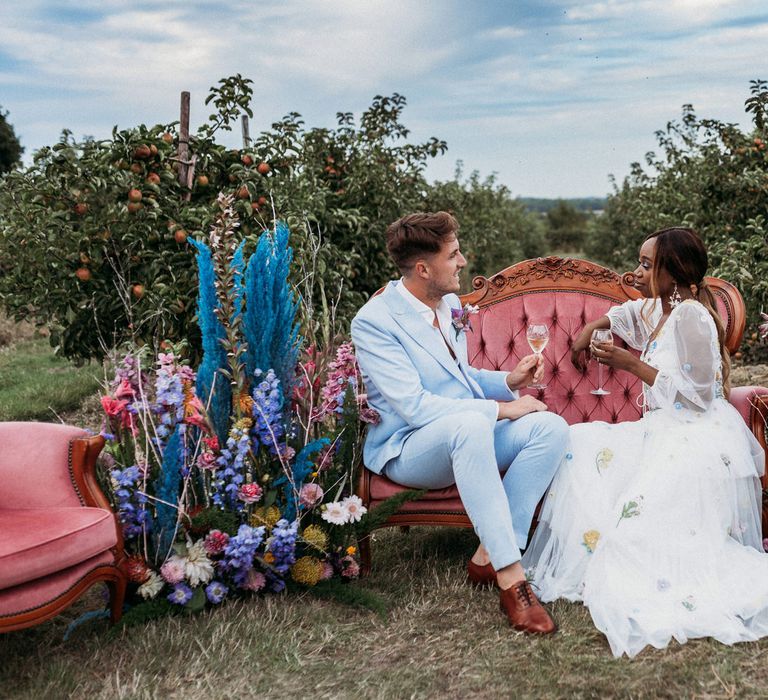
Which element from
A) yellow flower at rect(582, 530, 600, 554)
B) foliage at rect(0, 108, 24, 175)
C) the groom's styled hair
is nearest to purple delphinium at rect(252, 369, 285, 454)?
the groom's styled hair

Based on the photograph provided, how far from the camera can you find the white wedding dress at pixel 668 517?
285 cm

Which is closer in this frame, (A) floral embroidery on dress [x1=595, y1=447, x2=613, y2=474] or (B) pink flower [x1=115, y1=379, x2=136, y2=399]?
(B) pink flower [x1=115, y1=379, x2=136, y2=399]

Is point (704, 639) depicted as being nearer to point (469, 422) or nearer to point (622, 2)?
point (469, 422)

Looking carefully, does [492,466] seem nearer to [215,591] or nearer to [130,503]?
[215,591]

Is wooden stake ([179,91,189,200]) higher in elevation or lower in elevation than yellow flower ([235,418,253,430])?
higher

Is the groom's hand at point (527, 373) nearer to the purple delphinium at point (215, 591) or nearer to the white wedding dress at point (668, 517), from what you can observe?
the white wedding dress at point (668, 517)

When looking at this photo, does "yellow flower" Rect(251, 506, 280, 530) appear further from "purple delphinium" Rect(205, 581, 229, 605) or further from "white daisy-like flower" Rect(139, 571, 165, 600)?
"white daisy-like flower" Rect(139, 571, 165, 600)

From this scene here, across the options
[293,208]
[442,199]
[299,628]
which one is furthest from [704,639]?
[442,199]

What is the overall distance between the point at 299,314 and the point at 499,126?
10.6 ft

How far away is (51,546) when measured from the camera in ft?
8.53

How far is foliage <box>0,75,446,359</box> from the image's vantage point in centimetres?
471

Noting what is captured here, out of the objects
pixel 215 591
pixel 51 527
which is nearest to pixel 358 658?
pixel 215 591

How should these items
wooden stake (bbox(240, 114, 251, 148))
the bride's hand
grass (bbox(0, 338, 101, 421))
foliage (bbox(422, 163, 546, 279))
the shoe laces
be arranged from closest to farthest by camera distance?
the shoe laces → the bride's hand → wooden stake (bbox(240, 114, 251, 148)) → grass (bbox(0, 338, 101, 421)) → foliage (bbox(422, 163, 546, 279))

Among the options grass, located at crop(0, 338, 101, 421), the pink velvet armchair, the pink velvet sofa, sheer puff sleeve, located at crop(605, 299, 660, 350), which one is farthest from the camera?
grass, located at crop(0, 338, 101, 421)
